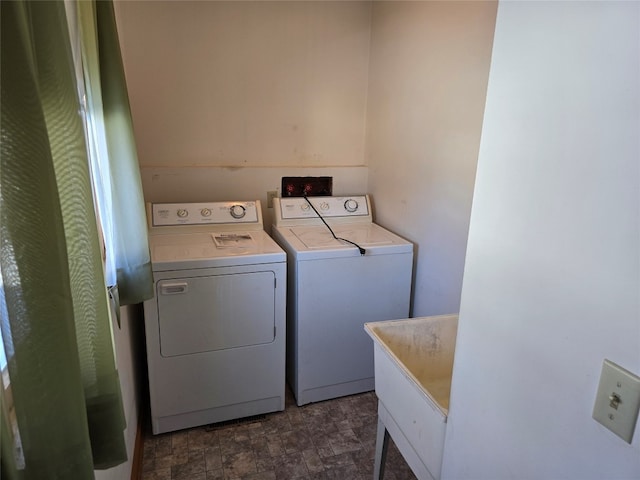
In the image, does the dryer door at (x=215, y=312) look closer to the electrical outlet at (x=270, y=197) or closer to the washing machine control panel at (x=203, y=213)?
the washing machine control panel at (x=203, y=213)

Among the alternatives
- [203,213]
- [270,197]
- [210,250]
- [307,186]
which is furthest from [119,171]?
[307,186]

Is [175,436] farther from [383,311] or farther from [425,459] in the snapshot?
[425,459]

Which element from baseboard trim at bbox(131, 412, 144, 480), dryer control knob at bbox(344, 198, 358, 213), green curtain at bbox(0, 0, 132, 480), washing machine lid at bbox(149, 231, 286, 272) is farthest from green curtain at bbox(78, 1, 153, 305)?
dryer control knob at bbox(344, 198, 358, 213)

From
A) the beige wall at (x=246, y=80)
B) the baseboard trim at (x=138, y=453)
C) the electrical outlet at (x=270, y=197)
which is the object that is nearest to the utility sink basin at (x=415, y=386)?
the baseboard trim at (x=138, y=453)

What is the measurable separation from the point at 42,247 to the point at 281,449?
181 cm

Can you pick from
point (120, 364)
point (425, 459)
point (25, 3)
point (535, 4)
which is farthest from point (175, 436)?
point (535, 4)

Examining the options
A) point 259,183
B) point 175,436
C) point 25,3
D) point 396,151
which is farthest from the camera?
point 259,183

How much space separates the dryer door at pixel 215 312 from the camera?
1.99 m

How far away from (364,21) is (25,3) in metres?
2.57

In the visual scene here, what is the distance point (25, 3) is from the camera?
22.5 inches

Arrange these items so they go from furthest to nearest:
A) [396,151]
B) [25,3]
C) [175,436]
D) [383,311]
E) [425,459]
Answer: [396,151] → [383,311] → [175,436] → [425,459] → [25,3]

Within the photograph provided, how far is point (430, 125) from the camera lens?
86.5 inches

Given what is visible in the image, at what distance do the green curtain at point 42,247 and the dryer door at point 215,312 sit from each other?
1.24 metres

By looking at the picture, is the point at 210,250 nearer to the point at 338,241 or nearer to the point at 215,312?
the point at 215,312
